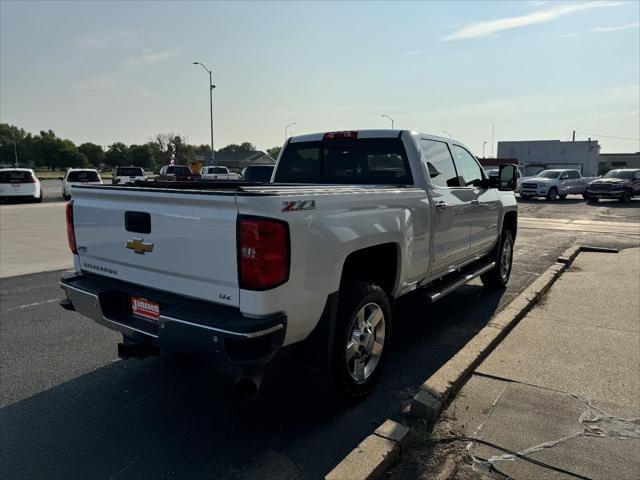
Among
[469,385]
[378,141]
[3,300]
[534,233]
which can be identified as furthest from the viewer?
[534,233]

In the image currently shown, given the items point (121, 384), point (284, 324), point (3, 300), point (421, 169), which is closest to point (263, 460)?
point (284, 324)

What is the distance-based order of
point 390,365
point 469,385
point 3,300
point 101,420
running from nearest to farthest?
1. point 101,420
2. point 469,385
3. point 390,365
4. point 3,300

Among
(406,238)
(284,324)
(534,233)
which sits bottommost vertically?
(534,233)

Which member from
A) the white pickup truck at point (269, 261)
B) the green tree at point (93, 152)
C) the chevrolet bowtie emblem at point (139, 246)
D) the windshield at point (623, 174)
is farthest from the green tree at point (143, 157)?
the chevrolet bowtie emblem at point (139, 246)

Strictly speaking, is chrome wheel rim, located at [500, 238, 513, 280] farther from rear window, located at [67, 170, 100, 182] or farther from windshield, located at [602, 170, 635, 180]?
windshield, located at [602, 170, 635, 180]

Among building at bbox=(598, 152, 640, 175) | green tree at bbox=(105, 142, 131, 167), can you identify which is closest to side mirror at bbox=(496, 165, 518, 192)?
building at bbox=(598, 152, 640, 175)

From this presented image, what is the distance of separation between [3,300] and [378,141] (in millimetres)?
5192

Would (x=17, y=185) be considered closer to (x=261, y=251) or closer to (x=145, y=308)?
(x=145, y=308)

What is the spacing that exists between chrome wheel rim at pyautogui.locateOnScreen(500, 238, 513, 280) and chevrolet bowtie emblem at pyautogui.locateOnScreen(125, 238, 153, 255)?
16.7 feet

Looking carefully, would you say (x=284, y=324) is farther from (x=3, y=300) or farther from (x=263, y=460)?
(x=3, y=300)

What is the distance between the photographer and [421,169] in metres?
4.39

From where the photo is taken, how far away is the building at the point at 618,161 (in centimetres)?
9148

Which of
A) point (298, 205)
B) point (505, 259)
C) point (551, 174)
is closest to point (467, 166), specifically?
point (505, 259)

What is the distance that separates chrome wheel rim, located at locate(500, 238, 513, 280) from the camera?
6.76m
